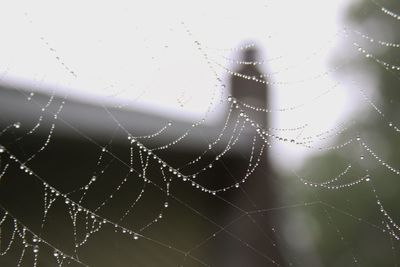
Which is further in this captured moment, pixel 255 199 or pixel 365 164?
pixel 365 164

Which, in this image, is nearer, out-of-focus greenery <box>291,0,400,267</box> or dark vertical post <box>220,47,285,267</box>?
dark vertical post <box>220,47,285,267</box>

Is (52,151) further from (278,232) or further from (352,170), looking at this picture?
(352,170)

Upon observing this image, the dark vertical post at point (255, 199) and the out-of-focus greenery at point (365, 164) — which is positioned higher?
the dark vertical post at point (255, 199)

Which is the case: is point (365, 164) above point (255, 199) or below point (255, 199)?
below

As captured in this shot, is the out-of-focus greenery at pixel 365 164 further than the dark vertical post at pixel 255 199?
Yes

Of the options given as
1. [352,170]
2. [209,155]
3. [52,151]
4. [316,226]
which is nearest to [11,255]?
[52,151]

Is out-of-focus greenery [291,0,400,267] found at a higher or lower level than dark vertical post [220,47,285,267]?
lower

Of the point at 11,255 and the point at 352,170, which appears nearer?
the point at 11,255

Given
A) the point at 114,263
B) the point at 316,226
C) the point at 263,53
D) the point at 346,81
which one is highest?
the point at 263,53
